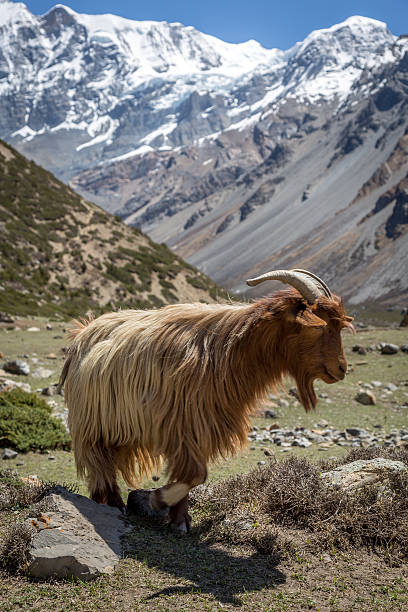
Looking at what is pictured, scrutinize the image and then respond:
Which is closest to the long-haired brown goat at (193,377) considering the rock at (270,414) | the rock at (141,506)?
the rock at (141,506)

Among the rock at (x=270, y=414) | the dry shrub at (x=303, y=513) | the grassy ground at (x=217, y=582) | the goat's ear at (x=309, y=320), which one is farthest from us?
the rock at (x=270, y=414)

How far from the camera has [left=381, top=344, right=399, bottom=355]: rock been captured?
791 inches

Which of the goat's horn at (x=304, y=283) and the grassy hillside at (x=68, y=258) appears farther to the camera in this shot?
the grassy hillside at (x=68, y=258)

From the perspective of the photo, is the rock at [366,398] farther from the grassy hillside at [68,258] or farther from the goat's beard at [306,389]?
the grassy hillside at [68,258]

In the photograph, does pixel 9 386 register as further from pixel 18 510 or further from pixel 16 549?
pixel 16 549

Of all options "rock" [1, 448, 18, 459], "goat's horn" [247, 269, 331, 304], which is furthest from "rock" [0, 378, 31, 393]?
"goat's horn" [247, 269, 331, 304]

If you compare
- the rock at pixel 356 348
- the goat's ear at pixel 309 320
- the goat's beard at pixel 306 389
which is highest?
the goat's ear at pixel 309 320

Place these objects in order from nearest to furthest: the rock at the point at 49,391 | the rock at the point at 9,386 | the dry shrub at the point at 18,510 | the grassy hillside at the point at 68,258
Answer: the dry shrub at the point at 18,510 < the rock at the point at 9,386 < the rock at the point at 49,391 < the grassy hillside at the point at 68,258

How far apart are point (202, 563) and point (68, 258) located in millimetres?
35753

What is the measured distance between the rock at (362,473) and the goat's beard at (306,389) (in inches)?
45.7

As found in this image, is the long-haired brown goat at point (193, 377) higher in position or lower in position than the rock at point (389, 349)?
higher

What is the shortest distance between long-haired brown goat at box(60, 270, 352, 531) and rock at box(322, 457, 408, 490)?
1314 millimetres

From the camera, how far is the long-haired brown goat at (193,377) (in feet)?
17.8

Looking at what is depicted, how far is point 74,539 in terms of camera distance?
483 centimetres
